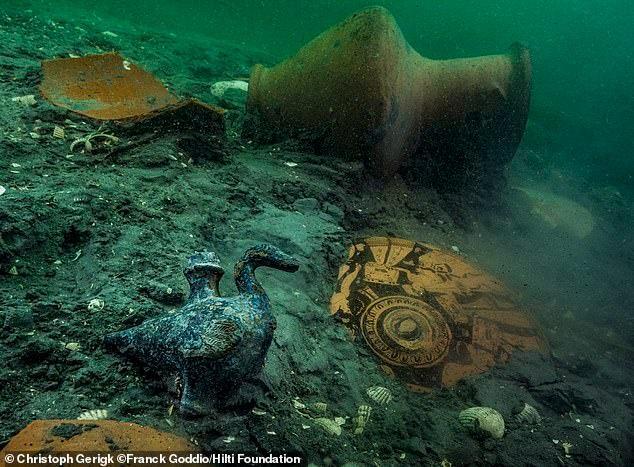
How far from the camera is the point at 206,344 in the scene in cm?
136

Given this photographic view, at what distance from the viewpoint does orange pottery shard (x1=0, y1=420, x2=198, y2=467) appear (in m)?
1.18

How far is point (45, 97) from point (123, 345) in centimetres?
309

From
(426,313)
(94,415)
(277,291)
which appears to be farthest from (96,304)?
(426,313)

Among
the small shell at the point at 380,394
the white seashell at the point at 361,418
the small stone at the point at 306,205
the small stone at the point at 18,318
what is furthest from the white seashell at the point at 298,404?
the small stone at the point at 306,205

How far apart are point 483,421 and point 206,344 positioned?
1593mm

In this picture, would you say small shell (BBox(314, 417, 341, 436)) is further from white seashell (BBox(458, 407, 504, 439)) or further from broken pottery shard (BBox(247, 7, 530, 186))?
broken pottery shard (BBox(247, 7, 530, 186))

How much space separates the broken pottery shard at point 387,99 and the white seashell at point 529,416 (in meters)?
2.57

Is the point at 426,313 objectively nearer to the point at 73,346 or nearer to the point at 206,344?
the point at 206,344

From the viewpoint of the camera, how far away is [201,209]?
115 inches

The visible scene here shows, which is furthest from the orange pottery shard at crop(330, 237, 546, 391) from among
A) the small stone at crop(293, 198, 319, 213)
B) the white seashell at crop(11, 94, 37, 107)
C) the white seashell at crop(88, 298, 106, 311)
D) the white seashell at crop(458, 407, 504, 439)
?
the white seashell at crop(11, 94, 37, 107)

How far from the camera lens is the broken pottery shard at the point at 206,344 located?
4.50 feet

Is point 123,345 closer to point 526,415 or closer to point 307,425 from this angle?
point 307,425

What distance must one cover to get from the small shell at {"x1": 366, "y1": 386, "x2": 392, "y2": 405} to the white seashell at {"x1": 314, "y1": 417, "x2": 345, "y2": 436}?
0.36 m

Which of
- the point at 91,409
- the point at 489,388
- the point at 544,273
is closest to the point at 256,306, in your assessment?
the point at 91,409
